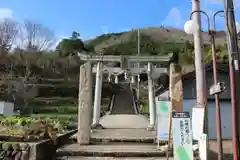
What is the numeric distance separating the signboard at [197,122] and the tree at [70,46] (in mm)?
45602

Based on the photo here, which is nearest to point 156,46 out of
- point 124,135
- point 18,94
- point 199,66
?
point 18,94

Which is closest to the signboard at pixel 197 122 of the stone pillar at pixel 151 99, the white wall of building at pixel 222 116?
the stone pillar at pixel 151 99

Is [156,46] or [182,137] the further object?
[156,46]

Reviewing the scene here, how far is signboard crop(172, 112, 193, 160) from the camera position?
6.33m

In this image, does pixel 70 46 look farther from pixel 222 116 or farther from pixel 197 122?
pixel 197 122

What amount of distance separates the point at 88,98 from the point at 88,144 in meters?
1.66

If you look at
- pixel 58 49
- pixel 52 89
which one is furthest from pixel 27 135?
pixel 58 49

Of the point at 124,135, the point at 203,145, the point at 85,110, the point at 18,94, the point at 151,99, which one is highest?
the point at 18,94

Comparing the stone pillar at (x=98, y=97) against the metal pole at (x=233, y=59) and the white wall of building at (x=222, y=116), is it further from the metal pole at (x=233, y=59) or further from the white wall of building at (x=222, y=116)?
the metal pole at (x=233, y=59)

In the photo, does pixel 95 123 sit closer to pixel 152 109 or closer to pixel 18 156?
pixel 152 109

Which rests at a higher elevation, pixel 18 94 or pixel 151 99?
pixel 18 94

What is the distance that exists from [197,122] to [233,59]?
7.42 ft

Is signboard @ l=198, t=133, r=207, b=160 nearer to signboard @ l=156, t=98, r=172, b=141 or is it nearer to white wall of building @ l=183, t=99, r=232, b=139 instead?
signboard @ l=156, t=98, r=172, b=141

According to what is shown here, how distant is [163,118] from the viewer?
837 cm
